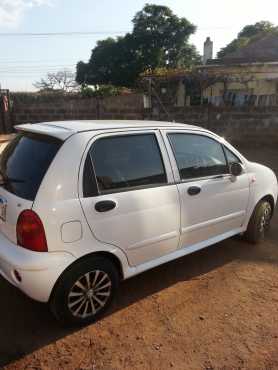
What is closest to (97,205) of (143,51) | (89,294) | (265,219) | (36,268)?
(36,268)

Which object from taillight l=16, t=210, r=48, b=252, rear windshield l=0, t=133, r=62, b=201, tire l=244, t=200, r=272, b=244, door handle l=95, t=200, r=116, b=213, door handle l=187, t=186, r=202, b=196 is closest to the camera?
taillight l=16, t=210, r=48, b=252

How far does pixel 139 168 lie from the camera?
335 centimetres

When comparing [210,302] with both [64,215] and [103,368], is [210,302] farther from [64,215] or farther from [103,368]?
[64,215]

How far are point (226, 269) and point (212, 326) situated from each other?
3.51ft

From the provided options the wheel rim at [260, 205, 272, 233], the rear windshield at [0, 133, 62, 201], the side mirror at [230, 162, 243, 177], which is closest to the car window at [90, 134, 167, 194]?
the rear windshield at [0, 133, 62, 201]

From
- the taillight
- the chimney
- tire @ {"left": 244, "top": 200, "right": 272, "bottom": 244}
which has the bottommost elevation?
tire @ {"left": 244, "top": 200, "right": 272, "bottom": 244}

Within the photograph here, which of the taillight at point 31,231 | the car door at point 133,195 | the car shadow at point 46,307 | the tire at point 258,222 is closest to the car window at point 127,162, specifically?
the car door at point 133,195

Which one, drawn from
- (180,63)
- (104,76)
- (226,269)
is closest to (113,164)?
(226,269)

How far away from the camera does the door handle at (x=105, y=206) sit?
9.78 feet

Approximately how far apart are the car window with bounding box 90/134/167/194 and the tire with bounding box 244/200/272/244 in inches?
68.1

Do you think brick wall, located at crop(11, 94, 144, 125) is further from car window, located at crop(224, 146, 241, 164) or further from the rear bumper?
the rear bumper

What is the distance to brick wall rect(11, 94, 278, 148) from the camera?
37.1 ft

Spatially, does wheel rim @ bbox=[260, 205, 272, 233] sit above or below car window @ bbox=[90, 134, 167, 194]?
below

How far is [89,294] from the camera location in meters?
3.11
